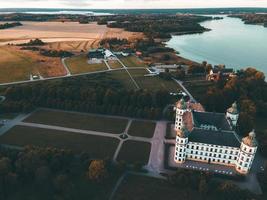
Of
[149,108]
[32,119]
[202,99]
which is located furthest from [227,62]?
[32,119]

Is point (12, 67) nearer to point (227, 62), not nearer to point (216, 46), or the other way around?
point (227, 62)

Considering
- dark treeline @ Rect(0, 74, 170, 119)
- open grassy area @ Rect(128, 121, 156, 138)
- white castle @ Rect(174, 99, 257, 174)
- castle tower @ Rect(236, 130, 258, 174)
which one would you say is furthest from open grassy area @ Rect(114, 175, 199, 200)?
dark treeline @ Rect(0, 74, 170, 119)

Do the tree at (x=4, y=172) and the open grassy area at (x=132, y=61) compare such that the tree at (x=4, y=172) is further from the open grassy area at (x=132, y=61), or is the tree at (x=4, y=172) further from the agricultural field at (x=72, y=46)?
the agricultural field at (x=72, y=46)

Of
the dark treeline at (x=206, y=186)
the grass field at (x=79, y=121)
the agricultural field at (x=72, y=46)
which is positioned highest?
the agricultural field at (x=72, y=46)

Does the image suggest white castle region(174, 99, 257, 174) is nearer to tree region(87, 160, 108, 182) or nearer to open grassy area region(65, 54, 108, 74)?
tree region(87, 160, 108, 182)

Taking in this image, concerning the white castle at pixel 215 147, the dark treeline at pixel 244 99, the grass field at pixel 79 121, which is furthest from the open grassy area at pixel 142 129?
the dark treeline at pixel 244 99

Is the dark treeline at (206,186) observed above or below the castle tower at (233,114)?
below

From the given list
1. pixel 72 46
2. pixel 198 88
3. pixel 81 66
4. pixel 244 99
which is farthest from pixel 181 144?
pixel 72 46
